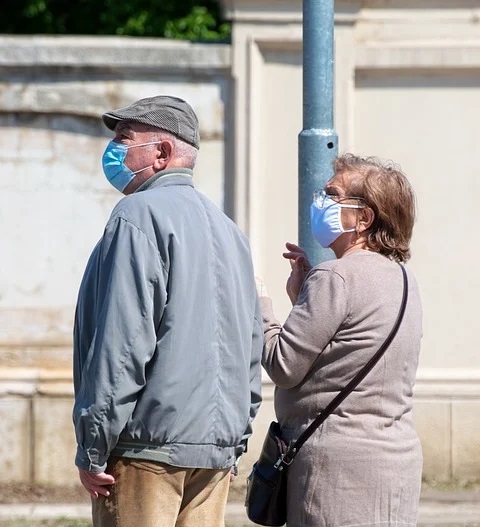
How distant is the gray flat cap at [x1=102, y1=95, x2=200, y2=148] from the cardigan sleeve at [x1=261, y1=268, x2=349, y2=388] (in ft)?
1.84

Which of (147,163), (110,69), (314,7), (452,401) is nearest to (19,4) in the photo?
(110,69)

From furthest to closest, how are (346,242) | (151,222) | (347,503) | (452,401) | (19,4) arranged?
(19,4)
(452,401)
(346,242)
(347,503)
(151,222)

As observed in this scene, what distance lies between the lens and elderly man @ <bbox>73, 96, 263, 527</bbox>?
297 cm

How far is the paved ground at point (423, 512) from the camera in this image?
631cm

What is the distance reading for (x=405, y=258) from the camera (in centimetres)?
348

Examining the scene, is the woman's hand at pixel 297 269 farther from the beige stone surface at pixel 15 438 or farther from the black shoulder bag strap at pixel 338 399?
the beige stone surface at pixel 15 438

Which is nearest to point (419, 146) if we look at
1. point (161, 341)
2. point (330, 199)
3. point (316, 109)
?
point (316, 109)

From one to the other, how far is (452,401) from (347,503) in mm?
3863

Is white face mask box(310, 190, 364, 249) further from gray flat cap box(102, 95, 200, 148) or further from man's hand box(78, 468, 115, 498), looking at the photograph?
man's hand box(78, 468, 115, 498)

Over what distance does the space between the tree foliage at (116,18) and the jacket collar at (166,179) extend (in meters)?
7.61

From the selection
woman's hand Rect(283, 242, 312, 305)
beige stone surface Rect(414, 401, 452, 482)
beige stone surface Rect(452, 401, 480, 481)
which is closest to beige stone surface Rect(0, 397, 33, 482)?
beige stone surface Rect(414, 401, 452, 482)

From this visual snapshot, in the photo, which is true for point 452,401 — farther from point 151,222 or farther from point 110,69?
point 151,222

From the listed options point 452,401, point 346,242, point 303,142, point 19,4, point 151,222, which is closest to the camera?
point 151,222

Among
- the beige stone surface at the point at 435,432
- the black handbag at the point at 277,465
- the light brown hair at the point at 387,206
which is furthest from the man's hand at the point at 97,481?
the beige stone surface at the point at 435,432
